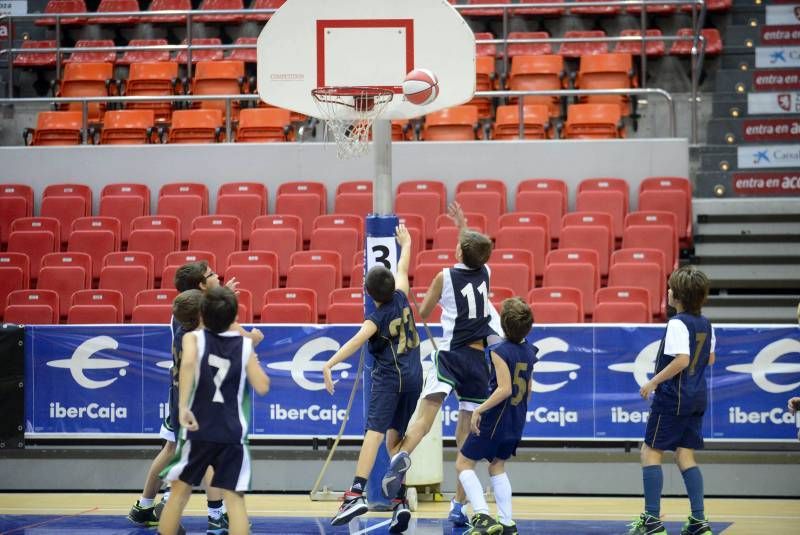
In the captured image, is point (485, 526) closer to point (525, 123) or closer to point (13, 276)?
point (13, 276)

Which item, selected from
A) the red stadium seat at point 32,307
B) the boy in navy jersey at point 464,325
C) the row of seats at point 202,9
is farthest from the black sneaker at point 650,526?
the row of seats at point 202,9

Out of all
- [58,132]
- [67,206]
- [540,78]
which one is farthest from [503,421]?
[58,132]

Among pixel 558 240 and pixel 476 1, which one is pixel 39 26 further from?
pixel 558 240

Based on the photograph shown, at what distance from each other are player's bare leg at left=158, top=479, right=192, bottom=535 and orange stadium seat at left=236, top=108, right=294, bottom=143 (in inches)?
387

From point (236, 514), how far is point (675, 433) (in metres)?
3.02

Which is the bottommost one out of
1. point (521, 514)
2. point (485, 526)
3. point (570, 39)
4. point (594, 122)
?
point (521, 514)

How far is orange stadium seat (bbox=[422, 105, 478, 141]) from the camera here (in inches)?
627

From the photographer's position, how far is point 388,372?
8.23 meters

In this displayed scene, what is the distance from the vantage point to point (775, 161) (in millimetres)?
15609

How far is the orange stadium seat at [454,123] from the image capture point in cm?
1593

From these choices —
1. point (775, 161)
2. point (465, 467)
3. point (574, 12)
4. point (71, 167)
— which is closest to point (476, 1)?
point (574, 12)

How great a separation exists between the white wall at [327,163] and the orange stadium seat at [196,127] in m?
0.80

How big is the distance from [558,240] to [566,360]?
180 inches

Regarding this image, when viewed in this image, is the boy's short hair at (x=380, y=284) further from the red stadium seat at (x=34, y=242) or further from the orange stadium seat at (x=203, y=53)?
the orange stadium seat at (x=203, y=53)
